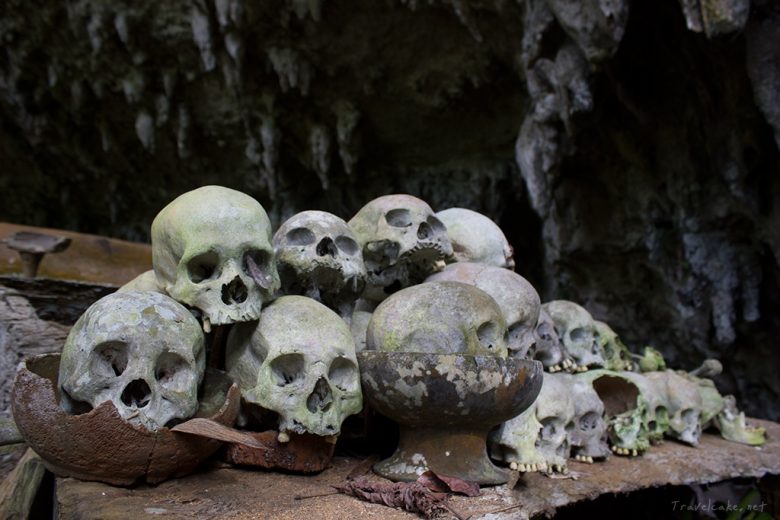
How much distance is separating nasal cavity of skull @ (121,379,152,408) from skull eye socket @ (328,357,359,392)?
0.50 metres

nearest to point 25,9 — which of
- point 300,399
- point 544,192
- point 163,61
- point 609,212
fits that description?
point 163,61

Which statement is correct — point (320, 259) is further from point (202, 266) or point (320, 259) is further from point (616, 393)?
point (616, 393)

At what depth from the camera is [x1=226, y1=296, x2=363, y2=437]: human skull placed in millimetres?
1738

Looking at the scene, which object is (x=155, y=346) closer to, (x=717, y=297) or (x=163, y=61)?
(x=717, y=297)

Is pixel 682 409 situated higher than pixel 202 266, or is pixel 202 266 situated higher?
pixel 202 266

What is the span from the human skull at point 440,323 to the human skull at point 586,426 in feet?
2.15

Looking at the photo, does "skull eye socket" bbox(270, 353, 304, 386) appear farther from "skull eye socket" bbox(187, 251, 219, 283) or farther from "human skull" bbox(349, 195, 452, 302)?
"human skull" bbox(349, 195, 452, 302)

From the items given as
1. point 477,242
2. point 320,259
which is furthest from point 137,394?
point 477,242

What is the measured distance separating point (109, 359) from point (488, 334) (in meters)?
1.08

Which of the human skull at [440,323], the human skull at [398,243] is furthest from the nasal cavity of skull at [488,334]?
the human skull at [398,243]

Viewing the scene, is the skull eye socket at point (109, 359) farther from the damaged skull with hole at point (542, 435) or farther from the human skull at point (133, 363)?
the damaged skull with hole at point (542, 435)

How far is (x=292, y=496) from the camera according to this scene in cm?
163

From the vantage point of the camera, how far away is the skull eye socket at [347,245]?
7.23ft

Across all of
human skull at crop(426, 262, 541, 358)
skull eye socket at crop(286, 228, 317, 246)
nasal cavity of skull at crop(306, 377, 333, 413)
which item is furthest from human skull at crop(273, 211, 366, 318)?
nasal cavity of skull at crop(306, 377, 333, 413)
